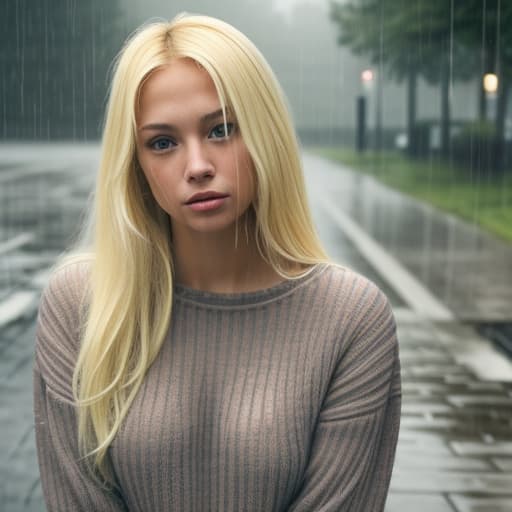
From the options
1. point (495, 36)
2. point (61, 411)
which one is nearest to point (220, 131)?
point (61, 411)

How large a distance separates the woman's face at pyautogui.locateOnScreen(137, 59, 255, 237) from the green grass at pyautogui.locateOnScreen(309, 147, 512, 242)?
42.5 ft

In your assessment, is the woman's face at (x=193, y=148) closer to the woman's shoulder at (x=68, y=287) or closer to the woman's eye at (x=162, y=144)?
the woman's eye at (x=162, y=144)

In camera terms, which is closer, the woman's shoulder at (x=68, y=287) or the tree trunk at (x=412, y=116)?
the woman's shoulder at (x=68, y=287)

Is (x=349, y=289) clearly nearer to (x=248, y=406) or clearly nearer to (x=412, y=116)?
(x=248, y=406)

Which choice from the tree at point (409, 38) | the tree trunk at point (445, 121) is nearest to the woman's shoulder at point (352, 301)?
the tree at point (409, 38)

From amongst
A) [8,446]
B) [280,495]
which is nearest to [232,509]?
[280,495]

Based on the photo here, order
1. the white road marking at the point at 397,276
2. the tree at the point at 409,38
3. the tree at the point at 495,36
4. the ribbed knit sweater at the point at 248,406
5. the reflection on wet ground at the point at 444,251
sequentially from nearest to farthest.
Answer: the ribbed knit sweater at the point at 248,406 < the white road marking at the point at 397,276 < the reflection on wet ground at the point at 444,251 < the tree at the point at 495,36 < the tree at the point at 409,38

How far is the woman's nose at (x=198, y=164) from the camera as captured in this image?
1866 mm

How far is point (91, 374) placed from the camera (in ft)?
6.52

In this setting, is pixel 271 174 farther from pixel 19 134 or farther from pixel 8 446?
pixel 19 134

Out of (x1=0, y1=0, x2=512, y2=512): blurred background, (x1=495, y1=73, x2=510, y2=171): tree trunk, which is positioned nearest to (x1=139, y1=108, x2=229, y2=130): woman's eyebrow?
(x1=0, y1=0, x2=512, y2=512): blurred background

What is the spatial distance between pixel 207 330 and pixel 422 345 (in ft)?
17.8

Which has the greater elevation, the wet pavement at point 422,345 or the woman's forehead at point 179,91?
the woman's forehead at point 179,91

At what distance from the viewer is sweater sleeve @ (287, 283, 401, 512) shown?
1.97 meters
